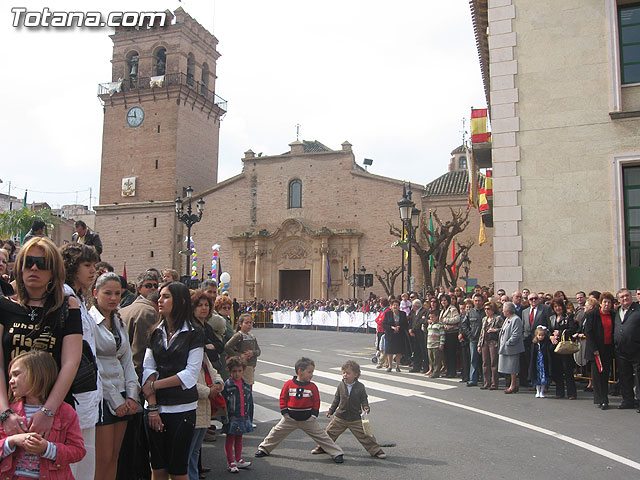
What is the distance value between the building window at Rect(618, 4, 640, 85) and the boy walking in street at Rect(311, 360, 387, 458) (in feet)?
36.4

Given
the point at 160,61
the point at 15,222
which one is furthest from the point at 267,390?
the point at 15,222

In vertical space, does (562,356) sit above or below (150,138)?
below

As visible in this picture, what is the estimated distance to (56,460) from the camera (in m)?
3.21

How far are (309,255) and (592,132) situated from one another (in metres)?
31.7

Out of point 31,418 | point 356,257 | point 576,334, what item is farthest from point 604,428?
point 356,257

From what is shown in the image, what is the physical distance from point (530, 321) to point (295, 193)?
35.4m

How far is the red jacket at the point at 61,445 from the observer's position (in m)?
3.14

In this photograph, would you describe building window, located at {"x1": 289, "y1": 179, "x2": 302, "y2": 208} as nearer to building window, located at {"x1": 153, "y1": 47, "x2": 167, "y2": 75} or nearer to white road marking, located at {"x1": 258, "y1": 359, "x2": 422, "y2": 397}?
building window, located at {"x1": 153, "y1": 47, "x2": 167, "y2": 75}

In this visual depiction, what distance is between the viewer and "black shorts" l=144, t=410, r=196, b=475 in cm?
448

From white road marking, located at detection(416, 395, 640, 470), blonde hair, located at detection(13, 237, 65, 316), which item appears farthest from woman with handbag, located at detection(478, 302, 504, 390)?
blonde hair, located at detection(13, 237, 65, 316)

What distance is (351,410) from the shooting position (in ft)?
21.8

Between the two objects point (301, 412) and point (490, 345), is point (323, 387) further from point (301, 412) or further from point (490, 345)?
point (301, 412)

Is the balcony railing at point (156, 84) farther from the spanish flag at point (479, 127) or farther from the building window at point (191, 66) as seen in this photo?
the spanish flag at point (479, 127)

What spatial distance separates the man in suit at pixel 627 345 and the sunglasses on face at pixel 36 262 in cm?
899
